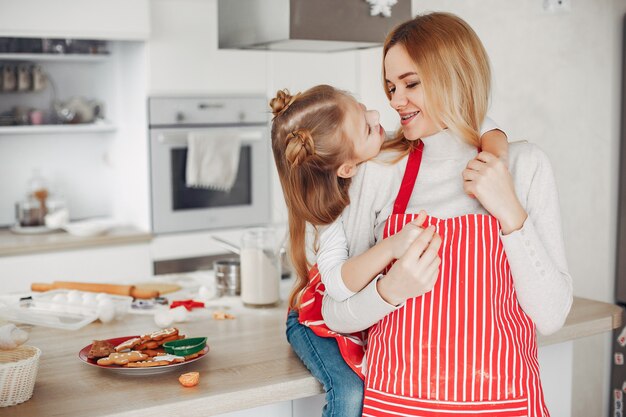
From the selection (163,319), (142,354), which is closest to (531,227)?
(142,354)

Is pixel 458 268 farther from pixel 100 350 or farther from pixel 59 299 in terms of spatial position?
pixel 59 299

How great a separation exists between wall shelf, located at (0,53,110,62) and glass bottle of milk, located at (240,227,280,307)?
201cm

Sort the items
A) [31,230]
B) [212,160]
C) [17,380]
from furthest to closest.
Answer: [212,160] → [31,230] → [17,380]

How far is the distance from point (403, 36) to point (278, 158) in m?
0.33

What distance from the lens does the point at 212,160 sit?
3490mm

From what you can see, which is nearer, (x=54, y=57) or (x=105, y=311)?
(x=105, y=311)

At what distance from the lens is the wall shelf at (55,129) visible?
342cm

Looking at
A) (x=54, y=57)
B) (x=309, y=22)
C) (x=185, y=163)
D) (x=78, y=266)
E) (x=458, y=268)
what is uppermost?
(x=54, y=57)

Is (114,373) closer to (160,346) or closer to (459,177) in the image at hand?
(160,346)

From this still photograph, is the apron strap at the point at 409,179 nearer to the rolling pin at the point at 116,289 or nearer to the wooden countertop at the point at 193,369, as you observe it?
the wooden countertop at the point at 193,369

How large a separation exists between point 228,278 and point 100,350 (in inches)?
24.1

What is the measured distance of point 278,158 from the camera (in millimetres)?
1451

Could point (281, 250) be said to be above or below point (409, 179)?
below

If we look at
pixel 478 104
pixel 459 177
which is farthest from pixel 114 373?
pixel 478 104
